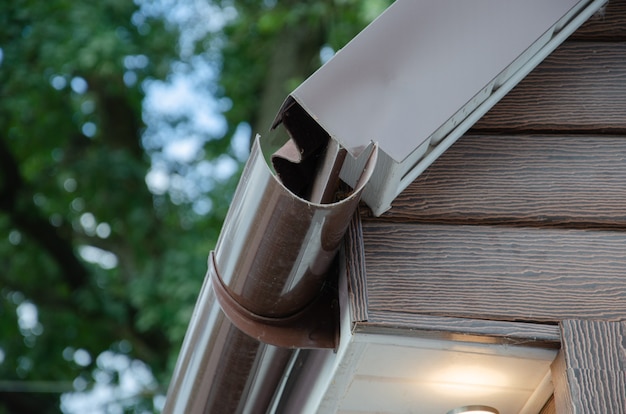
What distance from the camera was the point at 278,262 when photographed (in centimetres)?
146

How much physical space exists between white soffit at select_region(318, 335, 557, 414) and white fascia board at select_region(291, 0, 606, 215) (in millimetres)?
248

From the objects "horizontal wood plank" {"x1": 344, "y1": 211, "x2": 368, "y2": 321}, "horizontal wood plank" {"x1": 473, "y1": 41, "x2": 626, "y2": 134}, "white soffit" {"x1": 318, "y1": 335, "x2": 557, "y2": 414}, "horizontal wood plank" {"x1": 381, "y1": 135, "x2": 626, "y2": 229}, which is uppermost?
"horizontal wood plank" {"x1": 473, "y1": 41, "x2": 626, "y2": 134}

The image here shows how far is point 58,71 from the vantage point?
6.51 m

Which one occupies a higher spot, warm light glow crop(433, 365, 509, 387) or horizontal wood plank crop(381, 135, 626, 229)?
horizontal wood plank crop(381, 135, 626, 229)

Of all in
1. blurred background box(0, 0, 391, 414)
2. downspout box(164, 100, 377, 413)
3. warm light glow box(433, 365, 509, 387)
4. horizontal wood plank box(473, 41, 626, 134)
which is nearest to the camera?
downspout box(164, 100, 377, 413)

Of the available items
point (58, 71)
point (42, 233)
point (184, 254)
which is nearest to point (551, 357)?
point (184, 254)

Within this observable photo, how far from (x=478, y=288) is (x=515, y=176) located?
24 centimetres

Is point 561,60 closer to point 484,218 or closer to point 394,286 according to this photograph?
point 484,218

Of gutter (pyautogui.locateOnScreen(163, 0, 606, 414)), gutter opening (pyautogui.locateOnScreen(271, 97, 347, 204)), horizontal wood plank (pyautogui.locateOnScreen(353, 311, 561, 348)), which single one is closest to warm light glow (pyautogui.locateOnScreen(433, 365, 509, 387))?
horizontal wood plank (pyautogui.locateOnScreen(353, 311, 561, 348))

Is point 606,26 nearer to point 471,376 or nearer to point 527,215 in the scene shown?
point 527,215

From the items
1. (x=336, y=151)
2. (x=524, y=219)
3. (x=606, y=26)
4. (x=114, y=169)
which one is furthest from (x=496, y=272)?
(x=114, y=169)

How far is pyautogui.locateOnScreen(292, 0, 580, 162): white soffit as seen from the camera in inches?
57.1

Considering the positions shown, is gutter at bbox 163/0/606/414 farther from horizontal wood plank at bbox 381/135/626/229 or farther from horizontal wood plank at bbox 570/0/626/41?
horizontal wood plank at bbox 570/0/626/41

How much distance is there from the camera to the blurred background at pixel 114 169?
268 inches
